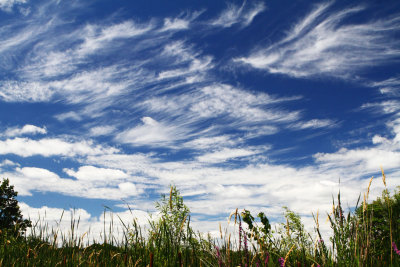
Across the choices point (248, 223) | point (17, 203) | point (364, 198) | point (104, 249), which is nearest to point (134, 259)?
point (104, 249)

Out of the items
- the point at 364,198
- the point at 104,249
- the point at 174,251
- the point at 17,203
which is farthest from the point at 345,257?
the point at 17,203

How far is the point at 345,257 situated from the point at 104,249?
5141 mm

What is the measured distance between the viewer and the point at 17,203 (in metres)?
35.8

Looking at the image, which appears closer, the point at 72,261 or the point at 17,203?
the point at 72,261

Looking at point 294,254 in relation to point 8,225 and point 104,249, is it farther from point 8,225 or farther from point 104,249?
point 8,225

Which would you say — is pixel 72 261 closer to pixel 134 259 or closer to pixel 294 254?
pixel 134 259

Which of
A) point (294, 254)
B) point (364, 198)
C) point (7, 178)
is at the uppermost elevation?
point (7, 178)

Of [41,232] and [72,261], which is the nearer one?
[72,261]

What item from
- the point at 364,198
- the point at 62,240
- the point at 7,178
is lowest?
the point at 62,240

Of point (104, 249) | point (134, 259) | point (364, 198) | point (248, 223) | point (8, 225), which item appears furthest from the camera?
point (8, 225)

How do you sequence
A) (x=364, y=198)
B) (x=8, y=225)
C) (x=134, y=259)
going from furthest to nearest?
(x=8, y=225) → (x=134, y=259) → (x=364, y=198)

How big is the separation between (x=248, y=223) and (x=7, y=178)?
37247 millimetres

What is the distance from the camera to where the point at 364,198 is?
392 centimetres

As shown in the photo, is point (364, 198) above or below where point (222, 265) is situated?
above
